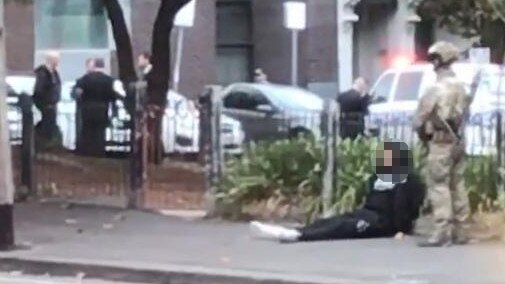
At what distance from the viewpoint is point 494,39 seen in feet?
114

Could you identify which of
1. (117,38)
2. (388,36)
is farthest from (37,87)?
(388,36)

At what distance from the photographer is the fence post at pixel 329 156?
16.4 m

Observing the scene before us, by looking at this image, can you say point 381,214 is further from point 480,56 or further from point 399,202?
point 480,56

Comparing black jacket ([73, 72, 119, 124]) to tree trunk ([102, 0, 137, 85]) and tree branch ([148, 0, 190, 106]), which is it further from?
tree trunk ([102, 0, 137, 85])

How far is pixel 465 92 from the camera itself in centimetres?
1423

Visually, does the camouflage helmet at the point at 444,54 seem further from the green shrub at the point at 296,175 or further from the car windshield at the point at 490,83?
the car windshield at the point at 490,83

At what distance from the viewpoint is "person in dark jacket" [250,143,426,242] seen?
48.3 feet

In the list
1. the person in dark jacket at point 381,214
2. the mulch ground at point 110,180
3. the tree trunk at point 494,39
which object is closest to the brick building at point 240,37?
the tree trunk at point 494,39

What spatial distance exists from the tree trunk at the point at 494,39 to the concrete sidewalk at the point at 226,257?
18.1m

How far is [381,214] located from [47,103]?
801cm

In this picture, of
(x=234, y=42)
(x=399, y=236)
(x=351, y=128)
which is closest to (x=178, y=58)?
(x=234, y=42)

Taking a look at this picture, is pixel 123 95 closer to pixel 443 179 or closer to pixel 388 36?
pixel 443 179

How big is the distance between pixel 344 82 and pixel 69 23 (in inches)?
313

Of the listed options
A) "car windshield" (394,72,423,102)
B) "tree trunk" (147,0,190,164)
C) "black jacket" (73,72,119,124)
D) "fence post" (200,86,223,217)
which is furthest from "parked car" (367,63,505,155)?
"black jacket" (73,72,119,124)
